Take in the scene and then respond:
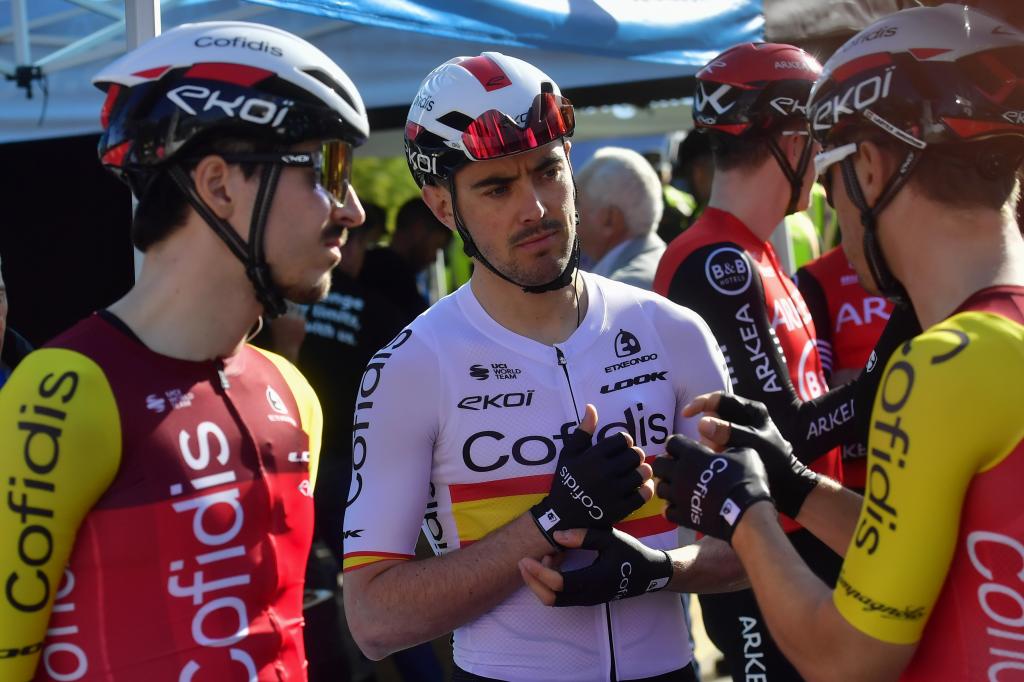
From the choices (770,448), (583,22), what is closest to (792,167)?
(583,22)

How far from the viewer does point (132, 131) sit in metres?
2.29

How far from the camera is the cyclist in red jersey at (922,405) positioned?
1.82 metres

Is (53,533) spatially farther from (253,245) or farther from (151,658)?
(253,245)

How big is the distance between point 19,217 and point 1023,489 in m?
4.97

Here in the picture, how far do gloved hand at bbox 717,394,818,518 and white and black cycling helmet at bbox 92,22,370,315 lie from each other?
3.16 feet

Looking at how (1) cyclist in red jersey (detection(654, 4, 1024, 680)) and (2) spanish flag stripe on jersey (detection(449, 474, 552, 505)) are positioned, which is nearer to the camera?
(1) cyclist in red jersey (detection(654, 4, 1024, 680))

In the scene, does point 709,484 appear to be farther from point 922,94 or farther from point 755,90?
point 755,90

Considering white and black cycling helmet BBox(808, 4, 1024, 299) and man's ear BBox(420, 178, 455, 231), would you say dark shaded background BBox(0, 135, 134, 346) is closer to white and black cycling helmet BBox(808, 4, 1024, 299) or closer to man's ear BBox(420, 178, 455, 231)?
man's ear BBox(420, 178, 455, 231)

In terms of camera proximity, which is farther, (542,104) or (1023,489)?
(542,104)

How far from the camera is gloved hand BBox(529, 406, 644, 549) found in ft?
7.63

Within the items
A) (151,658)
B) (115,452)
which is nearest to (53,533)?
(115,452)

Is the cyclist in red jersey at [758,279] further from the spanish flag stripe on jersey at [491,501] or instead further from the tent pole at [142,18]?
the tent pole at [142,18]

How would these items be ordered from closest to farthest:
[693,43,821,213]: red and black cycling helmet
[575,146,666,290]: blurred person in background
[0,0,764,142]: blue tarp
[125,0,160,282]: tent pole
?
[125,0,160,282]: tent pole
[693,43,821,213]: red and black cycling helmet
[0,0,764,142]: blue tarp
[575,146,666,290]: blurred person in background

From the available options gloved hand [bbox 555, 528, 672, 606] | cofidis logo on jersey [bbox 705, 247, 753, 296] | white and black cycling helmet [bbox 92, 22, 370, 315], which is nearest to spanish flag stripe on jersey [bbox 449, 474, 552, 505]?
gloved hand [bbox 555, 528, 672, 606]
